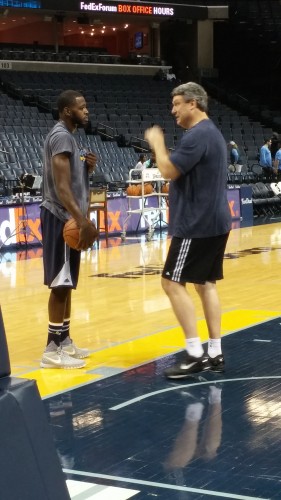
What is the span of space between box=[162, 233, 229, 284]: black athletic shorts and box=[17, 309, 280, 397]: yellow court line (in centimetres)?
76

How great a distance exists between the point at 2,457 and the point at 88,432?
221cm

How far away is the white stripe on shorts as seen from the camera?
18.1 ft

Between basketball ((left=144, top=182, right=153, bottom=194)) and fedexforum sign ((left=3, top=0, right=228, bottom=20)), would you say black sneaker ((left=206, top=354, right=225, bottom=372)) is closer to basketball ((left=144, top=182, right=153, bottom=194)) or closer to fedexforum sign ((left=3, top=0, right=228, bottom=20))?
basketball ((left=144, top=182, right=153, bottom=194))

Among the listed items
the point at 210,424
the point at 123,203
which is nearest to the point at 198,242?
the point at 210,424

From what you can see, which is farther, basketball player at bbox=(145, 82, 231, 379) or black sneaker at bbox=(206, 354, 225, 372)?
black sneaker at bbox=(206, 354, 225, 372)

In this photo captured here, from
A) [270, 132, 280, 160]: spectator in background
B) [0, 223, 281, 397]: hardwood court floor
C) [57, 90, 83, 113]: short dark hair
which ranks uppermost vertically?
[57, 90, 83, 113]: short dark hair

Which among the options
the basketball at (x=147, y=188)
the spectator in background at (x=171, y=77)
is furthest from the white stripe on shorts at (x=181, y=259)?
the spectator in background at (x=171, y=77)

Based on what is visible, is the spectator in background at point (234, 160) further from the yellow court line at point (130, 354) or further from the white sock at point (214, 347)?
the white sock at point (214, 347)

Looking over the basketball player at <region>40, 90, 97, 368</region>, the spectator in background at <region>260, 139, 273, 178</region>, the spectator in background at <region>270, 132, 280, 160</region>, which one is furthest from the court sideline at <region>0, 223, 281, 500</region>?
the spectator in background at <region>270, 132, 280, 160</region>

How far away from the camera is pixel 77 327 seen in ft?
24.4

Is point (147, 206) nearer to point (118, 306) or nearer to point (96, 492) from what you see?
point (118, 306)

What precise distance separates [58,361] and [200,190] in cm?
143

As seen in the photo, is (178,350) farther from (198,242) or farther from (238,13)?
(238,13)

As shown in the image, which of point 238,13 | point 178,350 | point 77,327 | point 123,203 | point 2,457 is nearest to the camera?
point 2,457
